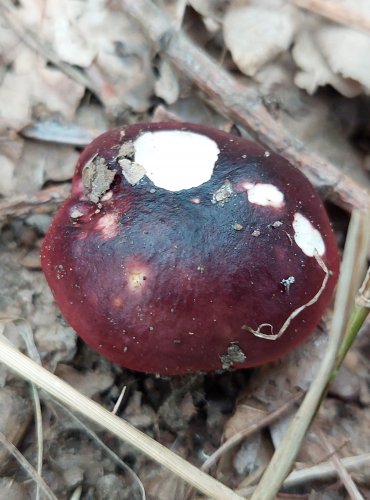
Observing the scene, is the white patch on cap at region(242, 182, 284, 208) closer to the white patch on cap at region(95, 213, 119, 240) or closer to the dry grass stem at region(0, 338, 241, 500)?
the white patch on cap at region(95, 213, 119, 240)

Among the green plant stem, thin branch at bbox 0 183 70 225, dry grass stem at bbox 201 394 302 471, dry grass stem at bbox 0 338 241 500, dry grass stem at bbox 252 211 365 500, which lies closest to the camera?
the green plant stem

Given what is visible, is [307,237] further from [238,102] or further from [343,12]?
[343,12]

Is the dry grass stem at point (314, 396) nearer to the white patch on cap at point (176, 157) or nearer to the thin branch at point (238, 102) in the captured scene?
the white patch on cap at point (176, 157)

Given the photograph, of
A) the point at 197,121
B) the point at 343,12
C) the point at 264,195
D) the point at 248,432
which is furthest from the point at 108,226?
the point at 343,12

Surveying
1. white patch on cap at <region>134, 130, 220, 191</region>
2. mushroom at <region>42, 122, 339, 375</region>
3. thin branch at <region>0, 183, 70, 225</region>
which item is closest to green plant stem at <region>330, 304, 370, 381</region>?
mushroom at <region>42, 122, 339, 375</region>

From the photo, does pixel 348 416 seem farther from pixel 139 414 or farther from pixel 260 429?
pixel 139 414

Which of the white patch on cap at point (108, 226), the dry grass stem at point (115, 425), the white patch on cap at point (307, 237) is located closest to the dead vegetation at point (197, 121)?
the dry grass stem at point (115, 425)

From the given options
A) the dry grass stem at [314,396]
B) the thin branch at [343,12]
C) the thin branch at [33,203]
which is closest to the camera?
the dry grass stem at [314,396]
